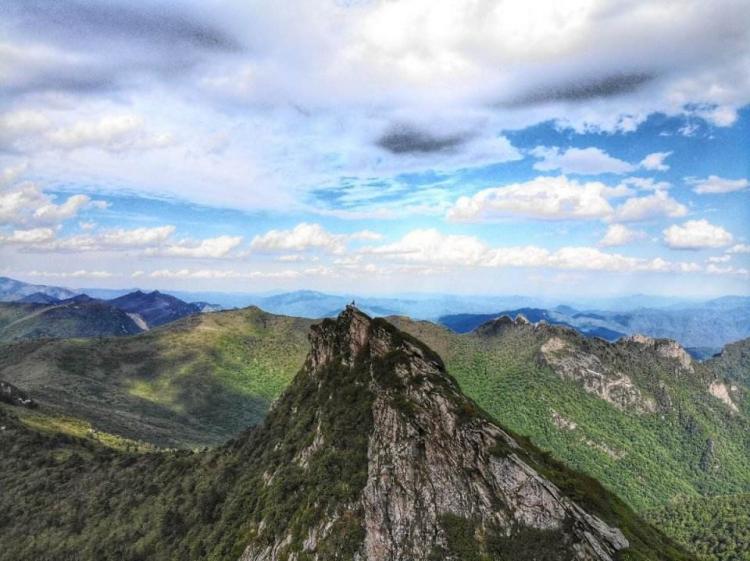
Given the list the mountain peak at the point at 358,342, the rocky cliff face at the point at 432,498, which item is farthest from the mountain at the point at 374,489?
the mountain peak at the point at 358,342

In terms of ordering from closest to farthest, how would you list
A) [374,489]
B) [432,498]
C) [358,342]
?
[432,498] < [374,489] < [358,342]

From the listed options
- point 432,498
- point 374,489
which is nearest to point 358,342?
point 374,489

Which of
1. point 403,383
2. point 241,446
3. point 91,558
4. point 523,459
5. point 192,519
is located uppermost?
point 403,383

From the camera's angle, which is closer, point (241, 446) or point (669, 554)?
point (669, 554)

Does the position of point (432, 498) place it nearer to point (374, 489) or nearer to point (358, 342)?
point (374, 489)

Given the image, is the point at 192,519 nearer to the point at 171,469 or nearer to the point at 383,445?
the point at 171,469

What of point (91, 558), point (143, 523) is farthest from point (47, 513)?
point (143, 523)
